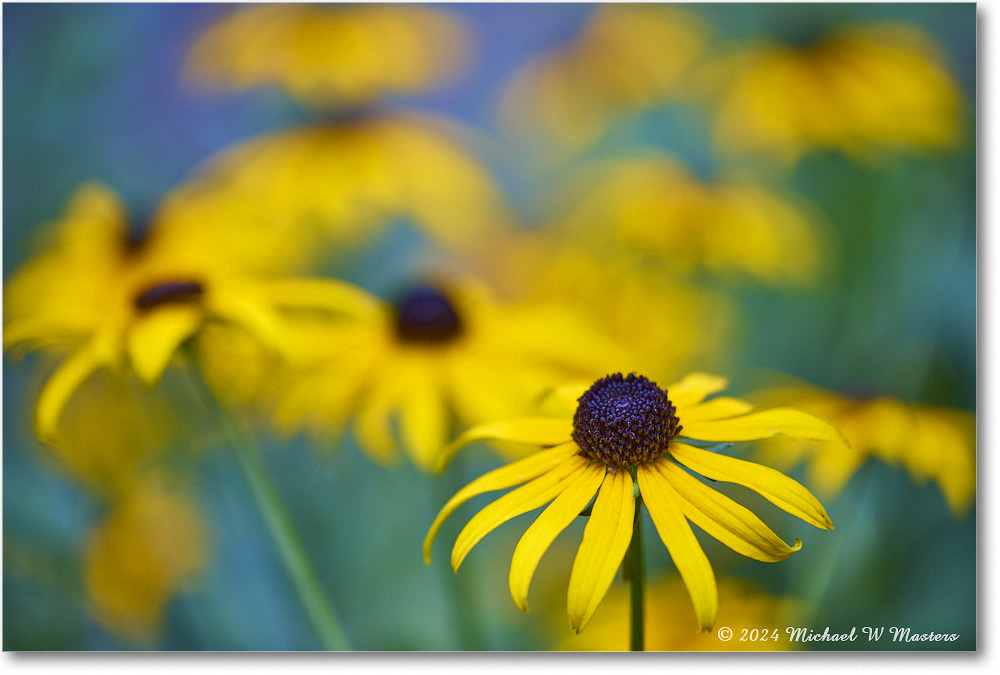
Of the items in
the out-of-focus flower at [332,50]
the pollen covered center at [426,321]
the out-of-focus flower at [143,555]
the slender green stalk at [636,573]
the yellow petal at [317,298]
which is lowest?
the out-of-focus flower at [143,555]

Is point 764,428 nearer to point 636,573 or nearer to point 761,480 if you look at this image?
point 761,480

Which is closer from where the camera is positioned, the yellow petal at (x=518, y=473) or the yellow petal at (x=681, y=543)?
the yellow petal at (x=681, y=543)

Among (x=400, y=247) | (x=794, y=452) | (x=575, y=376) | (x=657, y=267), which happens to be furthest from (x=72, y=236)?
(x=794, y=452)

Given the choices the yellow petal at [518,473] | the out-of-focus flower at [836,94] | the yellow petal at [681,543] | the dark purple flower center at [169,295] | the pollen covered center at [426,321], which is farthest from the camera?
the out-of-focus flower at [836,94]

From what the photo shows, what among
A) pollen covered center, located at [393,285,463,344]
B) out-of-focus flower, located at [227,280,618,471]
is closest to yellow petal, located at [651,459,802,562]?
out-of-focus flower, located at [227,280,618,471]

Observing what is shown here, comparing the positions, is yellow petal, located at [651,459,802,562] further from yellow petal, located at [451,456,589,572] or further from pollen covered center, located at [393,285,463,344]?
pollen covered center, located at [393,285,463,344]

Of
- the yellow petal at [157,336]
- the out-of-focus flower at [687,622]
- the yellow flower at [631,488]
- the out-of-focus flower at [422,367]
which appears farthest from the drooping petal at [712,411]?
the yellow petal at [157,336]

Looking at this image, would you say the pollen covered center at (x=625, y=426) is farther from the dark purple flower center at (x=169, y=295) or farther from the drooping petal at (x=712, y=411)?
the dark purple flower center at (x=169, y=295)
